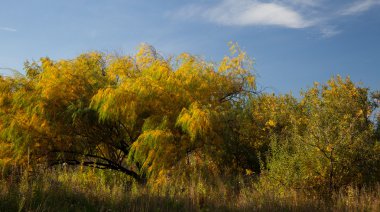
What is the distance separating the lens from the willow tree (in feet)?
41.0

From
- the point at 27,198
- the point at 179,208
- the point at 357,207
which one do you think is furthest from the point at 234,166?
the point at 27,198

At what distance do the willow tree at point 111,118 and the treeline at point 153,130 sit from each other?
32 millimetres

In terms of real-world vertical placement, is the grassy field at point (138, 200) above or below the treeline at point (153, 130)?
below

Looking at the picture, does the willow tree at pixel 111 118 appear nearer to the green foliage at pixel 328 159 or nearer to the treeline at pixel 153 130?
the treeline at pixel 153 130

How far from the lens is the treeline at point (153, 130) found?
12.4 m

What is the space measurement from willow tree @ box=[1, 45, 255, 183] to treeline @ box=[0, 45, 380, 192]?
0.11ft

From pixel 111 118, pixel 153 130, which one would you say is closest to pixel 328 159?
pixel 153 130

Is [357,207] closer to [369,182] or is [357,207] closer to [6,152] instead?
[369,182]

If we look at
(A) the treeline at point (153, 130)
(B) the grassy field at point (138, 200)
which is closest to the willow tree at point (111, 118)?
(A) the treeline at point (153, 130)

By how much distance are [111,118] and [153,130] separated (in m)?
1.52

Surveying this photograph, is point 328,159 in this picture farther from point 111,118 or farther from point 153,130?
point 111,118

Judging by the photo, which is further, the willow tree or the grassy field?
the willow tree

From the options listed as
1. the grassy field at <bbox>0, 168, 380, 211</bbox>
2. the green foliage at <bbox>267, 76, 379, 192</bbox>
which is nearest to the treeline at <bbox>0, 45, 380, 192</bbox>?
the green foliage at <bbox>267, 76, 379, 192</bbox>

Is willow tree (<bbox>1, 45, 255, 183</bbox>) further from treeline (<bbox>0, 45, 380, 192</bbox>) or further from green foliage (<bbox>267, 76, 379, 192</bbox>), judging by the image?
green foliage (<bbox>267, 76, 379, 192</bbox>)
